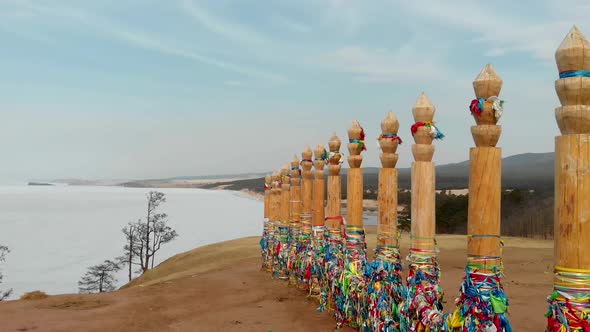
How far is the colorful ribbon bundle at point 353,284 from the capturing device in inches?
250

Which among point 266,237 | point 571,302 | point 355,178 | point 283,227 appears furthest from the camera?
point 266,237

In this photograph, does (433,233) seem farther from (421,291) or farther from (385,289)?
(385,289)

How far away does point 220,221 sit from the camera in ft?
202

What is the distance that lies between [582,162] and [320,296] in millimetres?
5862

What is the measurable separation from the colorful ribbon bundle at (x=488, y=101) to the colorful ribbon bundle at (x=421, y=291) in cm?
153

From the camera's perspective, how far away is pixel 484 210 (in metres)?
3.94

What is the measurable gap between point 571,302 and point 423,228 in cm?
184

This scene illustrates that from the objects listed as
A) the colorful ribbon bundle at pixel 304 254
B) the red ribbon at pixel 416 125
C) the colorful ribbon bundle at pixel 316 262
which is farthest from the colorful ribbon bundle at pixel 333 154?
the red ribbon at pixel 416 125

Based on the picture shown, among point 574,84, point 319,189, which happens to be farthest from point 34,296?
point 574,84

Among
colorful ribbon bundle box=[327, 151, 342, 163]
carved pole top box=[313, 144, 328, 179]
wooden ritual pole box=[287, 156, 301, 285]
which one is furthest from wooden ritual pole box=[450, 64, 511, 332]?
wooden ritual pole box=[287, 156, 301, 285]

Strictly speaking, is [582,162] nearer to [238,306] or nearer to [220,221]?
[238,306]

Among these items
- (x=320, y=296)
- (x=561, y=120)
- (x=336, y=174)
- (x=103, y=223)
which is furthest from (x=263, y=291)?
(x=103, y=223)

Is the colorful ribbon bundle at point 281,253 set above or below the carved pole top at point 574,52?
below

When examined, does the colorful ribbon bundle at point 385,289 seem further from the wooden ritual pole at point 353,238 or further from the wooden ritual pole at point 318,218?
the wooden ritual pole at point 318,218
